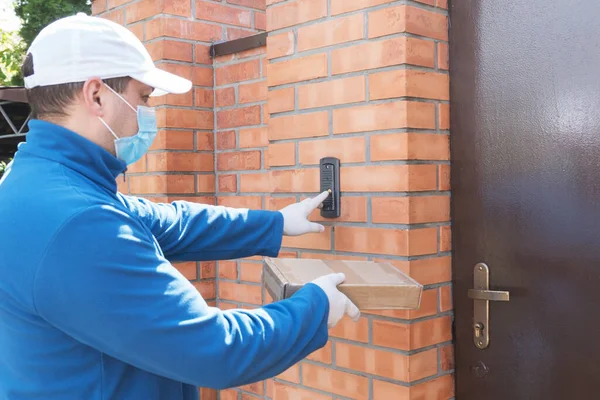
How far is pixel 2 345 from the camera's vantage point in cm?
158

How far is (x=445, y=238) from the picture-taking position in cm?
216

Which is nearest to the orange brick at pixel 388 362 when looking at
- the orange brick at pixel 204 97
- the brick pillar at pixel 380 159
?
the brick pillar at pixel 380 159

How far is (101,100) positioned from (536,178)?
1275mm

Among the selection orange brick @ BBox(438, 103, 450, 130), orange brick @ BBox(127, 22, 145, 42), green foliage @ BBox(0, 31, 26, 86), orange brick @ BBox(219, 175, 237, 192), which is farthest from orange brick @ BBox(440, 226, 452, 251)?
green foliage @ BBox(0, 31, 26, 86)

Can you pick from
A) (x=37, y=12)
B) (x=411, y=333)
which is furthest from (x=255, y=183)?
(x=37, y=12)

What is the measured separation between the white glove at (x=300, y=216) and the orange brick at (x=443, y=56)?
0.57m

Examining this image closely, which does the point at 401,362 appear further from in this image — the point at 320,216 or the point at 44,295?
the point at 44,295

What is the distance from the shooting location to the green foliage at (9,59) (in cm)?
1331

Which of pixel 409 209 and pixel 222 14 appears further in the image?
pixel 222 14

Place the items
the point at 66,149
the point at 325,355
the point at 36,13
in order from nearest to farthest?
1. the point at 66,149
2. the point at 325,355
3. the point at 36,13

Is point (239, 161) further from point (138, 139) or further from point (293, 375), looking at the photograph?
point (138, 139)

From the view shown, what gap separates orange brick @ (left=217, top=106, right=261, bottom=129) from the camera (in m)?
2.95

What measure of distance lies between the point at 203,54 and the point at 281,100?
2.94 ft

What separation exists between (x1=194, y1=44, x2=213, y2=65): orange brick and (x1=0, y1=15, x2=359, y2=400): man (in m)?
1.33
